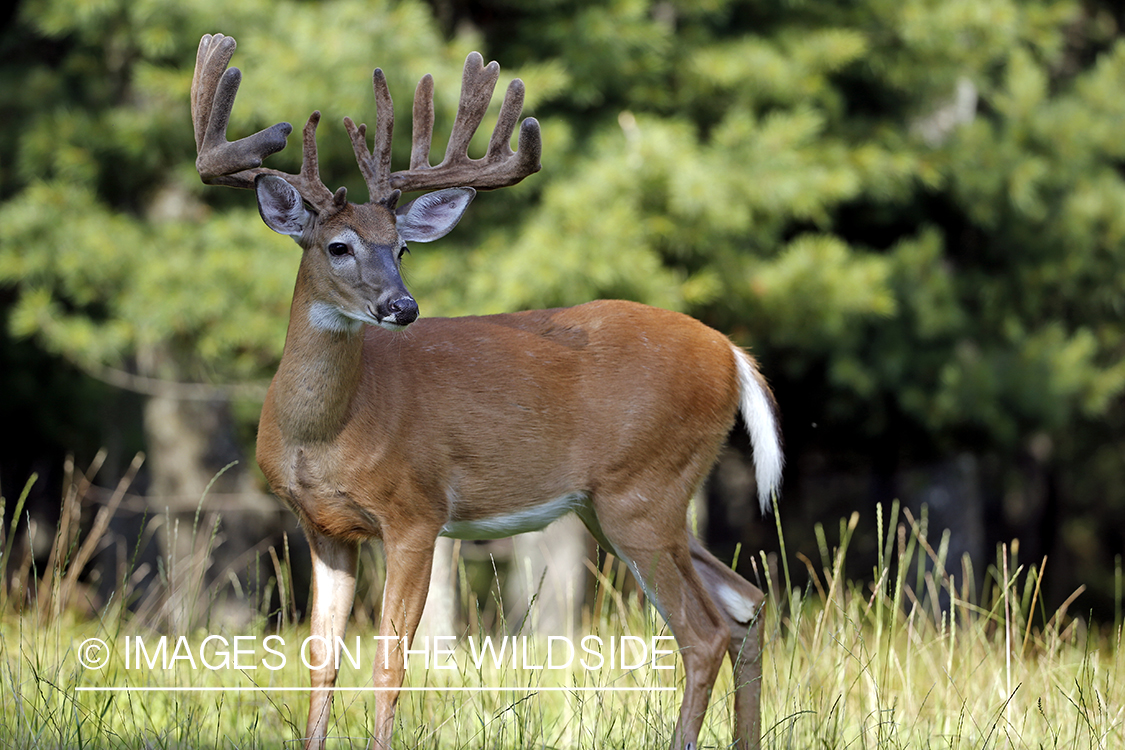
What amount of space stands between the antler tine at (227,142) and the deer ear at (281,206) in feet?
0.12

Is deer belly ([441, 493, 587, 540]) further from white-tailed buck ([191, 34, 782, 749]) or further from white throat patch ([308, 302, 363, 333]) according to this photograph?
white throat patch ([308, 302, 363, 333])

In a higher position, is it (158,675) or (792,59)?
(792,59)

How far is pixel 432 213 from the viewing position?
12.7 ft

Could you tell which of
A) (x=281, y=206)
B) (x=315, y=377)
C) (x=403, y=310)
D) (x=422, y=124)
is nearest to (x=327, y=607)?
(x=315, y=377)

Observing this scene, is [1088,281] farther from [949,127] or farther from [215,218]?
[215,218]

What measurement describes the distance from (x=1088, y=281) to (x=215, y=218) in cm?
600

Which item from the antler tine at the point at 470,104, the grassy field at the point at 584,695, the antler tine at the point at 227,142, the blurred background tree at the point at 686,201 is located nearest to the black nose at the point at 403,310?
the antler tine at the point at 227,142

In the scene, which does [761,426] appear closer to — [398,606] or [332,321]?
[398,606]

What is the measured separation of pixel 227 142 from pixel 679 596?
1903mm

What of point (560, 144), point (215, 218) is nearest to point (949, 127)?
point (560, 144)

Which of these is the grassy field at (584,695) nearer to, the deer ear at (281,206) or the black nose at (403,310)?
the black nose at (403,310)

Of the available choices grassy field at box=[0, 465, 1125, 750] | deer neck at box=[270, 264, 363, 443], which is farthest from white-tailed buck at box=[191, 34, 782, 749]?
grassy field at box=[0, 465, 1125, 750]

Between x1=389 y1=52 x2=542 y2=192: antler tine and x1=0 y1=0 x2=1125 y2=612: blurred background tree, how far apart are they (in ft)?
5.37

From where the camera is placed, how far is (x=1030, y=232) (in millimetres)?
8586
